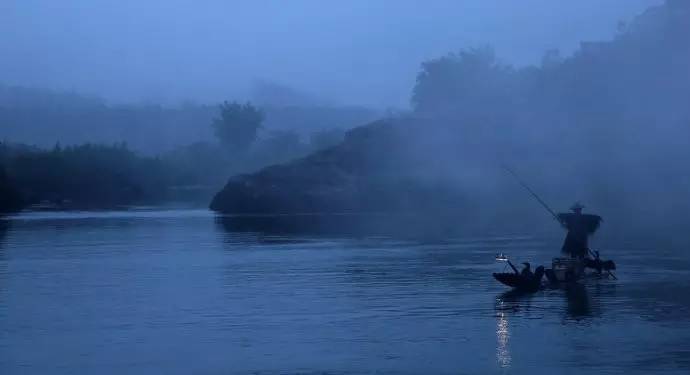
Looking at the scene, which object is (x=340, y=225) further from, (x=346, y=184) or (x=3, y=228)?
(x=3, y=228)

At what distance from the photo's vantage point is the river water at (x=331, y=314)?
74.8 ft

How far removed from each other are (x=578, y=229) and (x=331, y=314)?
1081 centimetres

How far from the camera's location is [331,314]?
2975 cm

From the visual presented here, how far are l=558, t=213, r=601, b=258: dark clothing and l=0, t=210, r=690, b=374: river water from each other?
161 cm

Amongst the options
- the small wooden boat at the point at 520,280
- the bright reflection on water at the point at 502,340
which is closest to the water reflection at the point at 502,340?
the bright reflection on water at the point at 502,340

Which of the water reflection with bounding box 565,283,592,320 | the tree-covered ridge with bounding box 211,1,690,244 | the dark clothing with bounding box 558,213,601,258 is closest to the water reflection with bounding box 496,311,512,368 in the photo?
the water reflection with bounding box 565,283,592,320

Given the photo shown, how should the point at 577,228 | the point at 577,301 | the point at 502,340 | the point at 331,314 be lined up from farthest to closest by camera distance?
the point at 577,228, the point at 577,301, the point at 331,314, the point at 502,340

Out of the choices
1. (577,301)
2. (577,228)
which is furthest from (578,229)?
(577,301)

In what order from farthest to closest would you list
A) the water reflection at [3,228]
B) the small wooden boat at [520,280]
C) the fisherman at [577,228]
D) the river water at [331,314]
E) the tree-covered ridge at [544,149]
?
the tree-covered ridge at [544,149] → the water reflection at [3,228] → the fisherman at [577,228] → the small wooden boat at [520,280] → the river water at [331,314]

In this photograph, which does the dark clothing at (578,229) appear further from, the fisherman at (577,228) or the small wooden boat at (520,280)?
the small wooden boat at (520,280)

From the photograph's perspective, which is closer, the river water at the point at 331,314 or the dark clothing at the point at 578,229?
the river water at the point at 331,314

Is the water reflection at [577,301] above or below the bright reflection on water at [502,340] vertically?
above

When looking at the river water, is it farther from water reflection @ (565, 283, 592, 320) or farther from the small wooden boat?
the small wooden boat

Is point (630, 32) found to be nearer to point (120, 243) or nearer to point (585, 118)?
point (585, 118)
